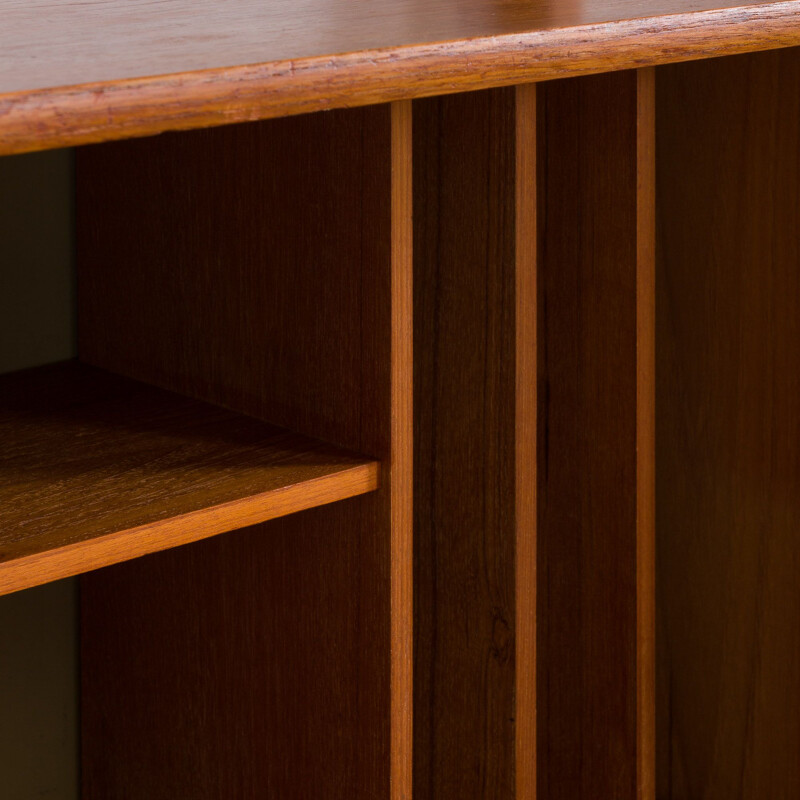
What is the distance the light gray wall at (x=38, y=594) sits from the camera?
0.99m

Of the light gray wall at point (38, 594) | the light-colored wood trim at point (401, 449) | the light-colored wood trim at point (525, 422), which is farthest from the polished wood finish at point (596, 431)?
the light gray wall at point (38, 594)

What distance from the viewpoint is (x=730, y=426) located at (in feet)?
3.38

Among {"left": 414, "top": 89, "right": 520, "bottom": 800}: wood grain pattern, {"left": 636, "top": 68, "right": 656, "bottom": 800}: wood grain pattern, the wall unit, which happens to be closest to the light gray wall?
the wall unit

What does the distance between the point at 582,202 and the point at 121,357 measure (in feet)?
1.20

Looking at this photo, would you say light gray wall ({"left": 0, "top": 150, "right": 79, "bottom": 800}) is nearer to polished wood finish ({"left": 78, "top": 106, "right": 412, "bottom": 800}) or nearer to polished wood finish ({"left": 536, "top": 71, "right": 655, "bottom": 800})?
polished wood finish ({"left": 78, "top": 106, "right": 412, "bottom": 800})

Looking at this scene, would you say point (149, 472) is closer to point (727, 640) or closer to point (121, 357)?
point (121, 357)

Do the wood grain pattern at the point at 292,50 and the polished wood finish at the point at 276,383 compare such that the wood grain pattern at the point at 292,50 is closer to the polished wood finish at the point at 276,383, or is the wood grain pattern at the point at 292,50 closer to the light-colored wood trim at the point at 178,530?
the polished wood finish at the point at 276,383

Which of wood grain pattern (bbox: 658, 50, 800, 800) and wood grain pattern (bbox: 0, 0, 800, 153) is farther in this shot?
wood grain pattern (bbox: 658, 50, 800, 800)

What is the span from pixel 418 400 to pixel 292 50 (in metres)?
0.39

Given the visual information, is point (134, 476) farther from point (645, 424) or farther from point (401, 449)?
point (645, 424)

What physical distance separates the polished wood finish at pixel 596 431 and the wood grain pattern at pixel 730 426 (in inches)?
6.7

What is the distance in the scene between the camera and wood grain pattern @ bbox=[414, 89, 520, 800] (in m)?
0.75

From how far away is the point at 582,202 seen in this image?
89cm

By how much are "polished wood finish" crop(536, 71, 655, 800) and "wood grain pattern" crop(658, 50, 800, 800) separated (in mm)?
170
